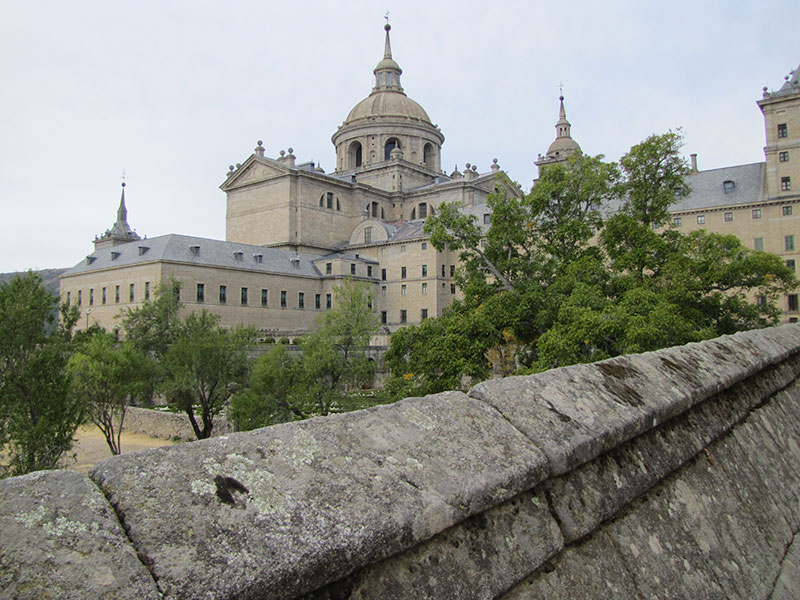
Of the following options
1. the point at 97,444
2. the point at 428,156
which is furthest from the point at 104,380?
the point at 428,156

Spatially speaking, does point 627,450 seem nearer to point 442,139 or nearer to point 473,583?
point 473,583

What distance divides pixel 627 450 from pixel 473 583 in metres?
1.13

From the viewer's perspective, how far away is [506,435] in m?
1.99

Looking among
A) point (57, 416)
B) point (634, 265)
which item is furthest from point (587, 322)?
point (57, 416)

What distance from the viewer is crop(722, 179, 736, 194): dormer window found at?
45969 millimetres

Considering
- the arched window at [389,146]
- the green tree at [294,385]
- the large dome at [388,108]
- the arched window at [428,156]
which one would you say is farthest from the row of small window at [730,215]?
the large dome at [388,108]

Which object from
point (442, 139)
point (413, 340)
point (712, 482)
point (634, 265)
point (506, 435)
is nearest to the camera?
point (506, 435)

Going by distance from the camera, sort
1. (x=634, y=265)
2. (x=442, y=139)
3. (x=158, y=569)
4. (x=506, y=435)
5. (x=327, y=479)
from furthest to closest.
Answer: (x=442, y=139) < (x=634, y=265) < (x=506, y=435) < (x=327, y=479) < (x=158, y=569)

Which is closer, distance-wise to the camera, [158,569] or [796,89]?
[158,569]

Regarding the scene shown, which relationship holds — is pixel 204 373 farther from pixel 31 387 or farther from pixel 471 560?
pixel 471 560

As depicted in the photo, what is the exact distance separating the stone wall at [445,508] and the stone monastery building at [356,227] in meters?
41.4

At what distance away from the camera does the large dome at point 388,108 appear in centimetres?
6931

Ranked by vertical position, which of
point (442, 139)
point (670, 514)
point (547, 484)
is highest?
point (442, 139)

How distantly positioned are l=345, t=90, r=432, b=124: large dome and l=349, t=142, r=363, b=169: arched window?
3004 millimetres
